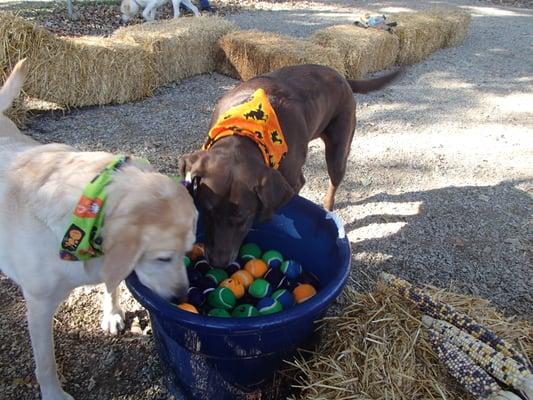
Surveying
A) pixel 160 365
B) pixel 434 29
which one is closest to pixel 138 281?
pixel 160 365

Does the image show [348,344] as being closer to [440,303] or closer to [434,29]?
[440,303]

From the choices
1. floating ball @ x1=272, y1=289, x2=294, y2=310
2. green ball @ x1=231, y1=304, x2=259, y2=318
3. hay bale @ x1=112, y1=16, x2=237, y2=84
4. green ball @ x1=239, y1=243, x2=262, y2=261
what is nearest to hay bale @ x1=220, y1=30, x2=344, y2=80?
hay bale @ x1=112, y1=16, x2=237, y2=84

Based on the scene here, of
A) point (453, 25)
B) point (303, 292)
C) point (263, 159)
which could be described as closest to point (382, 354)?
point (303, 292)

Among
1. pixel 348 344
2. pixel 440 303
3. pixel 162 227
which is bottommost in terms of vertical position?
pixel 348 344

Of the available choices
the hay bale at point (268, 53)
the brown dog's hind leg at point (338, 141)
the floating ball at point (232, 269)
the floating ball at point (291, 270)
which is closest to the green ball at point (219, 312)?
the floating ball at point (232, 269)

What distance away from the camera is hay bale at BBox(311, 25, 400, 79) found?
7.96 metres

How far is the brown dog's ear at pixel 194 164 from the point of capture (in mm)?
2852

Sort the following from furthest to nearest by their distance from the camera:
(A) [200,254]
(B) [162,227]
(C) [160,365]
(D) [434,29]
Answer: (D) [434,29]
(A) [200,254]
(C) [160,365]
(B) [162,227]

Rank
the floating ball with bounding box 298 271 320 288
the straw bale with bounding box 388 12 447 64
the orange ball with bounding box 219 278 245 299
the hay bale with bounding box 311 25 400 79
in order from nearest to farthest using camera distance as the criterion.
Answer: the orange ball with bounding box 219 278 245 299
the floating ball with bounding box 298 271 320 288
the hay bale with bounding box 311 25 400 79
the straw bale with bounding box 388 12 447 64

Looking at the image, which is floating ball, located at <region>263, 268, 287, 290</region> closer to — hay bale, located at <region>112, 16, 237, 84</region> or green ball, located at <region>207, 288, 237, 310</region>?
green ball, located at <region>207, 288, 237, 310</region>

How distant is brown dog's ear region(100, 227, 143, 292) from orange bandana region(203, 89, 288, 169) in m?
1.27

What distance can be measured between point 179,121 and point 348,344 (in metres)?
4.21

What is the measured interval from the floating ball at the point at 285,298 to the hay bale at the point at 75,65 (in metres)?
Answer: 4.51

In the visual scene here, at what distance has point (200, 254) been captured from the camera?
10.9ft
